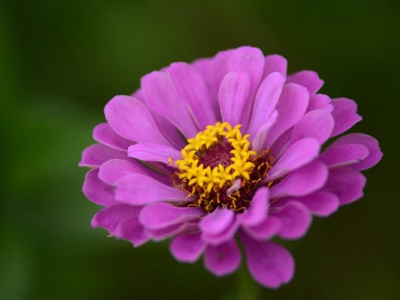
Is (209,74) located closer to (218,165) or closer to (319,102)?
(218,165)

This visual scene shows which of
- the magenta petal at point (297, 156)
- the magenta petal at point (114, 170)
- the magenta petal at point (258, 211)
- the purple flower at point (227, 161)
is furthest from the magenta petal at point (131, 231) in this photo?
the magenta petal at point (297, 156)

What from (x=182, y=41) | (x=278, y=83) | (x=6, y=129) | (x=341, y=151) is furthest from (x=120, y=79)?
(x=341, y=151)

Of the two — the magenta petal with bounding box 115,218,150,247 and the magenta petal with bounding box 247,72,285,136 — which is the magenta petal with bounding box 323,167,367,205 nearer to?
the magenta petal with bounding box 247,72,285,136

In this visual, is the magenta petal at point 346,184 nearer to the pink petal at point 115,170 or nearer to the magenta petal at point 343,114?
the magenta petal at point 343,114

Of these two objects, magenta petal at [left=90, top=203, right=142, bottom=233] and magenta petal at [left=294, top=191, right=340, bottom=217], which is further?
magenta petal at [left=90, top=203, right=142, bottom=233]

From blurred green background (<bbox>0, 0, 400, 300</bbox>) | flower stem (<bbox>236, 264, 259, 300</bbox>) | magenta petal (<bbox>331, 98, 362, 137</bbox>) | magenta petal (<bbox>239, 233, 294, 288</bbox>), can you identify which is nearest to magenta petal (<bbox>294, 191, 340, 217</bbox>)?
magenta petal (<bbox>239, 233, 294, 288</bbox>)

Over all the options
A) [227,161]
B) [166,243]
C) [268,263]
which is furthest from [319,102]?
[166,243]

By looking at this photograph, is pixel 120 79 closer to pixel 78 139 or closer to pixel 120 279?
pixel 78 139

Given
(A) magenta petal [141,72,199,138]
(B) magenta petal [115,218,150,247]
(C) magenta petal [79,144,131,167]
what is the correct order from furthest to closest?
1. (A) magenta petal [141,72,199,138]
2. (C) magenta petal [79,144,131,167]
3. (B) magenta petal [115,218,150,247]
